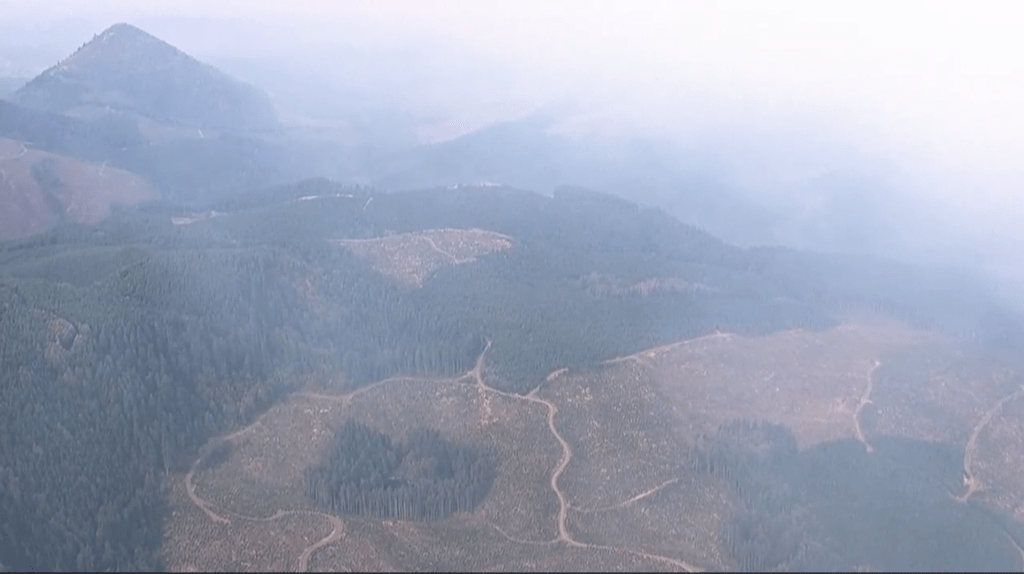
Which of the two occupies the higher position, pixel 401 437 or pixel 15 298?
pixel 15 298

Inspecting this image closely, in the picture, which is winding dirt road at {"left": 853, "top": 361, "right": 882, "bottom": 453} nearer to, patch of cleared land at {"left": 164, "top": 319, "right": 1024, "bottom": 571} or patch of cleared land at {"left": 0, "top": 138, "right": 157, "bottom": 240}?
patch of cleared land at {"left": 164, "top": 319, "right": 1024, "bottom": 571}

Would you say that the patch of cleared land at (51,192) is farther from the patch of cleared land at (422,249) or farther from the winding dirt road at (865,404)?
the winding dirt road at (865,404)

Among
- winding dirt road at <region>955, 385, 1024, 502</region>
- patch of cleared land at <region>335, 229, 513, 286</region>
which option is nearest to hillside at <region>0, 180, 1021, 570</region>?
patch of cleared land at <region>335, 229, 513, 286</region>

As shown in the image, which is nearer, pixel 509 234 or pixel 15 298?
pixel 15 298

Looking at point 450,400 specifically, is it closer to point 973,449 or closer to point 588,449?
point 588,449

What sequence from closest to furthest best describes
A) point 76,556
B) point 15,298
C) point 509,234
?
point 76,556, point 15,298, point 509,234

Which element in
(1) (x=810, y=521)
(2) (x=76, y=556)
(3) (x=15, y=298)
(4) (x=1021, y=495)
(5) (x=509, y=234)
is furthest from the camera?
(5) (x=509, y=234)

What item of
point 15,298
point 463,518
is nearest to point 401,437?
point 463,518

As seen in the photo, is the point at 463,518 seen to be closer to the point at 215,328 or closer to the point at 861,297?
the point at 215,328
